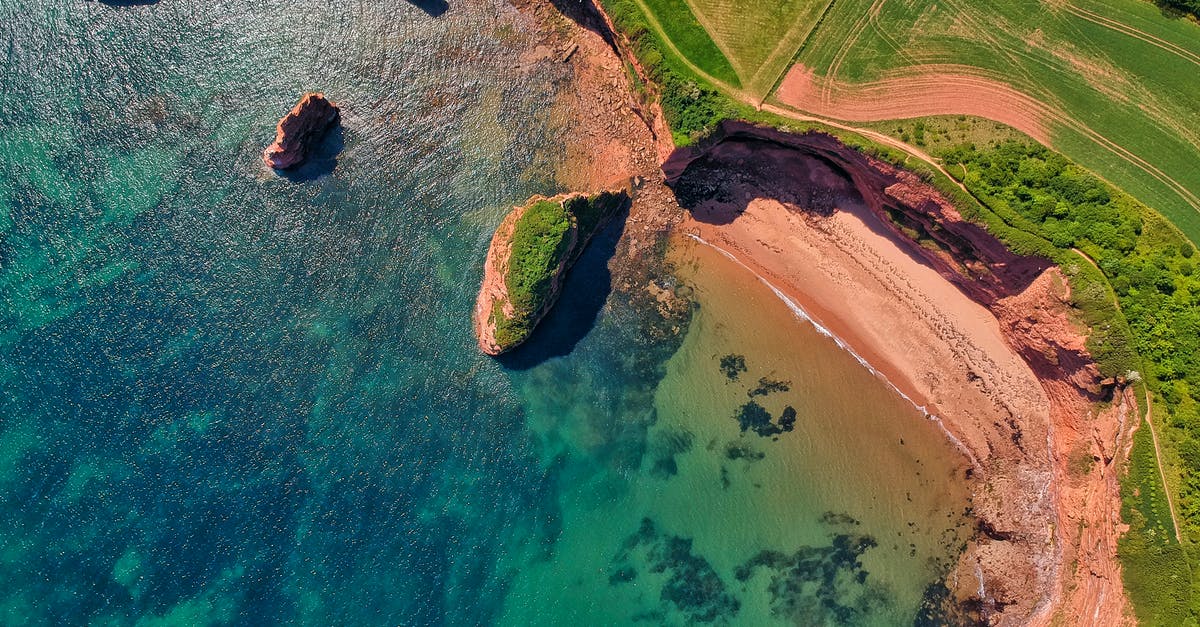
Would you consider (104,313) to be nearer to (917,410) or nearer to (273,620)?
(273,620)

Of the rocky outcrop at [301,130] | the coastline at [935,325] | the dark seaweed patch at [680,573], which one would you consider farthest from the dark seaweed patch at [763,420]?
the rocky outcrop at [301,130]

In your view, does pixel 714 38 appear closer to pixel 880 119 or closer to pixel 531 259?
pixel 880 119

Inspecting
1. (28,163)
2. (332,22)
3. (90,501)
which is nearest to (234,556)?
(90,501)

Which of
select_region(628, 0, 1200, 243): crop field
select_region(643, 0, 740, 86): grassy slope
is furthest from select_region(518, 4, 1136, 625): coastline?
select_region(628, 0, 1200, 243): crop field

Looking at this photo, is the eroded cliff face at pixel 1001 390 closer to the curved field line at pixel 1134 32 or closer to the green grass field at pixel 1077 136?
the green grass field at pixel 1077 136

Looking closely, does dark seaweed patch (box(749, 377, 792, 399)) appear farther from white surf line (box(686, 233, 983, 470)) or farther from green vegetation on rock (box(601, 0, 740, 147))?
green vegetation on rock (box(601, 0, 740, 147))

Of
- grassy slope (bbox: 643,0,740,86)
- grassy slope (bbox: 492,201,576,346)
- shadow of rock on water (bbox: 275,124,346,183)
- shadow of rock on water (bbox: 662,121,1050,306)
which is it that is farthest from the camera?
shadow of rock on water (bbox: 275,124,346,183)
